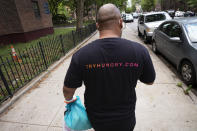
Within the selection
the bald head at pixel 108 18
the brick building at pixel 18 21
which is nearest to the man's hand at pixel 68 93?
the bald head at pixel 108 18

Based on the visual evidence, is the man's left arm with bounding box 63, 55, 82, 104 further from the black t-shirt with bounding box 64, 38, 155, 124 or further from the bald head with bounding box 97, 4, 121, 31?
the bald head with bounding box 97, 4, 121, 31

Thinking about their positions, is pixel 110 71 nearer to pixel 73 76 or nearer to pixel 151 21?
pixel 73 76

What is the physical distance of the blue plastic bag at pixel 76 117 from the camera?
1.59 m

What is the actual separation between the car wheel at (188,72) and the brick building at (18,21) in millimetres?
11934

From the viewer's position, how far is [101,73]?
1.17m

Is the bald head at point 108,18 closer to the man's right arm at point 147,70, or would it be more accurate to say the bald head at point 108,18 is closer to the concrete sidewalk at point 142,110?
the man's right arm at point 147,70

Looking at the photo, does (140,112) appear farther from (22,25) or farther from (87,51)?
(22,25)

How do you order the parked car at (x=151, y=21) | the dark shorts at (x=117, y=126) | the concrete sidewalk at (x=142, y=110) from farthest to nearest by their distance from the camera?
the parked car at (x=151, y=21) → the concrete sidewalk at (x=142, y=110) → the dark shorts at (x=117, y=126)

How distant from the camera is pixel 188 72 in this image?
12.1ft

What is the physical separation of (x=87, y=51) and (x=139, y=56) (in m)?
0.45

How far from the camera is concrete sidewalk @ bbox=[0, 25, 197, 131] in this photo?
2.71 metres

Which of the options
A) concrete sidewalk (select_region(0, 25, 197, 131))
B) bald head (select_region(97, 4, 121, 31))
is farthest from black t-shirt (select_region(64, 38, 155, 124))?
concrete sidewalk (select_region(0, 25, 197, 131))

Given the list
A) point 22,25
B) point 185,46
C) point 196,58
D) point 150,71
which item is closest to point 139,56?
point 150,71

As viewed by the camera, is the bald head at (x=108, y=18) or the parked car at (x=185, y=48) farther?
the parked car at (x=185, y=48)
